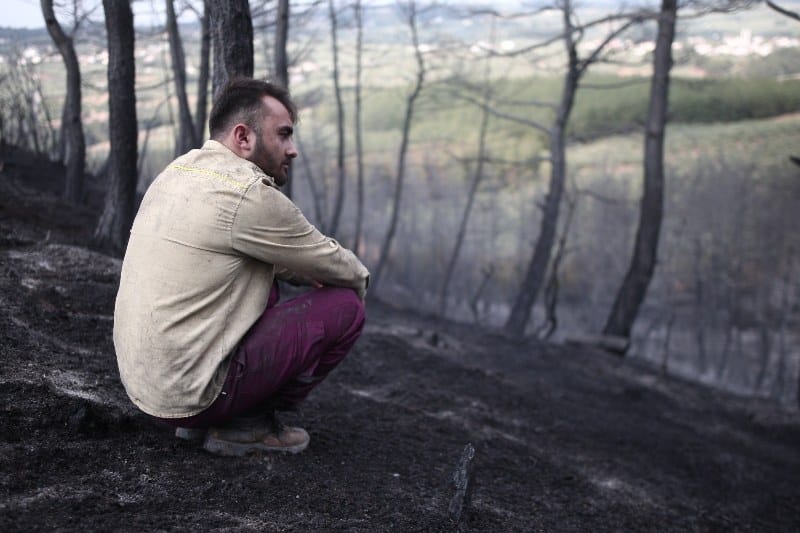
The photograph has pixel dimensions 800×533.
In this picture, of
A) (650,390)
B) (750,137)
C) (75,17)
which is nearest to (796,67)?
(750,137)

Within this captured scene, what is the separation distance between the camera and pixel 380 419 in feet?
17.0

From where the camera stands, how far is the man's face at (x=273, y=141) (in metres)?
3.51

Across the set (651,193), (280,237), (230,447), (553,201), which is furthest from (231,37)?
(553,201)

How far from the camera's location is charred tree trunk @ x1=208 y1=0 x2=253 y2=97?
225 inches

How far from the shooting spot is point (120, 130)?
27.6 feet

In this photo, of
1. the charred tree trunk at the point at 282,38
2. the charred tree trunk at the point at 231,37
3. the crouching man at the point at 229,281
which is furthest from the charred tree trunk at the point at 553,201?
the crouching man at the point at 229,281

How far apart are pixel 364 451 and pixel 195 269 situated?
163cm

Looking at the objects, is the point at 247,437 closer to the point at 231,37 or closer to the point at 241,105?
the point at 241,105

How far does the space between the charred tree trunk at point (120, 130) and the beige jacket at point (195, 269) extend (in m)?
5.21

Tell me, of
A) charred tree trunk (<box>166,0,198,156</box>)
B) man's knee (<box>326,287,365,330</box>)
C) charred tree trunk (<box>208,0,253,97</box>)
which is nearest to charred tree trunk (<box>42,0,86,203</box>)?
charred tree trunk (<box>166,0,198,156</box>)

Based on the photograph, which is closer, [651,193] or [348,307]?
[348,307]

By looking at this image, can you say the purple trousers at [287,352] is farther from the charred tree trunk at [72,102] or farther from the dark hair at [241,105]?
the charred tree trunk at [72,102]

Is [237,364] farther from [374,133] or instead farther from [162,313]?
[374,133]

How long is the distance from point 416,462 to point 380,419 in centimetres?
79
